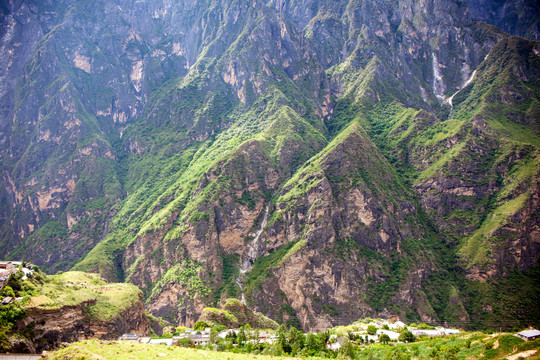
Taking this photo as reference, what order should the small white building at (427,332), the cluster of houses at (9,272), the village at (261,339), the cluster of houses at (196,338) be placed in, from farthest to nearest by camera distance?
the small white building at (427,332), the cluster of houses at (196,338), the village at (261,339), the cluster of houses at (9,272)

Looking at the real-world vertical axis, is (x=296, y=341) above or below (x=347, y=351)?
below

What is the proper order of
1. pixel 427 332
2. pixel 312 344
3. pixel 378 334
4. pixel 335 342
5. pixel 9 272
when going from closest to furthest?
pixel 9 272 → pixel 312 344 → pixel 335 342 → pixel 378 334 → pixel 427 332

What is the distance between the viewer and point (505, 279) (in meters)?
153

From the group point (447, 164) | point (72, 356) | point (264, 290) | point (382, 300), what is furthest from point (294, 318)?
point (72, 356)

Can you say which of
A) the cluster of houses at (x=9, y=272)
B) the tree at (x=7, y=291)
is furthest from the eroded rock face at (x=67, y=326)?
the tree at (x=7, y=291)

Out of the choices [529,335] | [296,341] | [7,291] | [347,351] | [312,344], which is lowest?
[312,344]

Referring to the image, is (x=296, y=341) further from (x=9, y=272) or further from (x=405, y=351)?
(x=9, y=272)

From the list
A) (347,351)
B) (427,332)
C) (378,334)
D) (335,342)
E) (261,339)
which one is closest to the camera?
(347,351)

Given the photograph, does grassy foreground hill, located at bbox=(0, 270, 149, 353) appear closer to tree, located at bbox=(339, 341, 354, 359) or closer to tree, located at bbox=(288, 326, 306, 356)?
tree, located at bbox=(288, 326, 306, 356)

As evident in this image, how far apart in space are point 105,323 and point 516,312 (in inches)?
5121

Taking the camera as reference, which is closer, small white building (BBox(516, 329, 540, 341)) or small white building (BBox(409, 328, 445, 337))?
small white building (BBox(516, 329, 540, 341))

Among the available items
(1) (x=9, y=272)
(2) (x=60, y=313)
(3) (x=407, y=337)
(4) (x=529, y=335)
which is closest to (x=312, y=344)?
(3) (x=407, y=337)

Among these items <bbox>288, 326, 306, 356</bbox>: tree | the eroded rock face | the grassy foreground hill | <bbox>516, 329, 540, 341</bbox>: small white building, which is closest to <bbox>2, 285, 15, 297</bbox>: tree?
the grassy foreground hill

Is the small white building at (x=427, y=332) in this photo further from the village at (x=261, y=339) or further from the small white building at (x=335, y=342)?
the small white building at (x=335, y=342)
